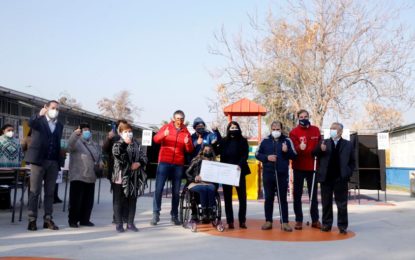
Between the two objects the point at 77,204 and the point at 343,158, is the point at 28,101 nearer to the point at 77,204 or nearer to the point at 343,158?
the point at 77,204

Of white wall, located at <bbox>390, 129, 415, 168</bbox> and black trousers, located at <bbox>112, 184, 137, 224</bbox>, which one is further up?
white wall, located at <bbox>390, 129, 415, 168</bbox>

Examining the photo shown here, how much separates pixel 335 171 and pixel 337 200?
1.56ft

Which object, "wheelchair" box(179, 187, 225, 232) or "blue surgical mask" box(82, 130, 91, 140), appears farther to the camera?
"blue surgical mask" box(82, 130, 91, 140)

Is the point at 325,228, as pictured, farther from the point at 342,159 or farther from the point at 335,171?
the point at 342,159

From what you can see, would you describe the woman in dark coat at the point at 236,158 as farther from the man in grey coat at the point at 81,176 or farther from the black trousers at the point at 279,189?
the man in grey coat at the point at 81,176

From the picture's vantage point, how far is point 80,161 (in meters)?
7.95

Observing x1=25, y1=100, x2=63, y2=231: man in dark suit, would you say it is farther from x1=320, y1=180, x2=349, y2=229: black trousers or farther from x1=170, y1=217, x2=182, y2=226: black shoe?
x1=320, y1=180, x2=349, y2=229: black trousers

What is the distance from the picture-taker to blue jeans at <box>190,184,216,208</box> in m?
7.84

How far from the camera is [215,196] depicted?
795 cm

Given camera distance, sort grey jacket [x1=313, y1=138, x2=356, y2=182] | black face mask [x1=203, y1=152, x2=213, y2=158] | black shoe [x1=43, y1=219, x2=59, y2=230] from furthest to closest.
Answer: black face mask [x1=203, y1=152, x2=213, y2=158]
grey jacket [x1=313, y1=138, x2=356, y2=182]
black shoe [x1=43, y1=219, x2=59, y2=230]

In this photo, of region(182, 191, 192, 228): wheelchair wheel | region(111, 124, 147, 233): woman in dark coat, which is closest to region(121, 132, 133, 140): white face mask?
region(111, 124, 147, 233): woman in dark coat

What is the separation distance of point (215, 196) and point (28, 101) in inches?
619

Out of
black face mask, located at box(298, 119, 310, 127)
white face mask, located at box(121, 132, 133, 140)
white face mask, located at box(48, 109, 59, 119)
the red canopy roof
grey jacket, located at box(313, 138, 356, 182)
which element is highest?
the red canopy roof

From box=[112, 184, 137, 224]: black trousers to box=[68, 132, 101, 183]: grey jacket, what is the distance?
0.71 metres
